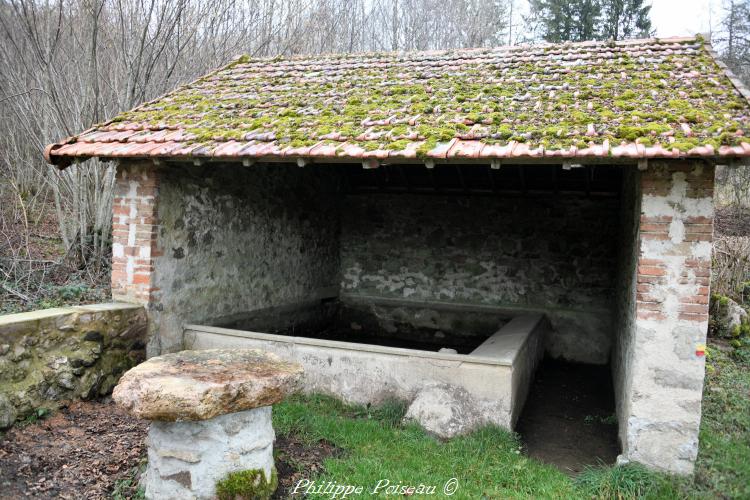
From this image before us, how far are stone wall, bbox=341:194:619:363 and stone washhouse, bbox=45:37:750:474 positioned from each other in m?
0.03

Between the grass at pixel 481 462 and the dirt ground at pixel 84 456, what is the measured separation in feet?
0.76

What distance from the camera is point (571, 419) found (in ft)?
19.0

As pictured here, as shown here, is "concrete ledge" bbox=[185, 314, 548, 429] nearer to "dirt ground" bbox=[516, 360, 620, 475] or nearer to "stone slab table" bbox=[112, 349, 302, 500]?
"dirt ground" bbox=[516, 360, 620, 475]

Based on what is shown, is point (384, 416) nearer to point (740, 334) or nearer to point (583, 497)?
point (583, 497)

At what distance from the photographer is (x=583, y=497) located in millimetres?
3729

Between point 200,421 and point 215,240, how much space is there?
133 inches

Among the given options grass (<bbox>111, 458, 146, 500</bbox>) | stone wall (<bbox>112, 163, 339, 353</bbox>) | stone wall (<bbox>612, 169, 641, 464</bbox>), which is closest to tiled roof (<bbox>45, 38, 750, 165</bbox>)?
stone wall (<bbox>112, 163, 339, 353</bbox>)

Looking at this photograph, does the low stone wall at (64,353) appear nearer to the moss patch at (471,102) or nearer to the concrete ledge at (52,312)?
the concrete ledge at (52,312)

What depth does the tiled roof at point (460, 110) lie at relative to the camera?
4.08 meters

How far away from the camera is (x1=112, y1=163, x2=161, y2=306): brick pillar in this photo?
540 cm

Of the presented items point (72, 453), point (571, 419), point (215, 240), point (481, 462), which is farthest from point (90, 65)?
point (571, 419)

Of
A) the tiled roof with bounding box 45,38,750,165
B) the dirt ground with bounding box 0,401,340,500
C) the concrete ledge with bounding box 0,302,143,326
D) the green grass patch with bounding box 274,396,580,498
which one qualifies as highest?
the tiled roof with bounding box 45,38,750,165

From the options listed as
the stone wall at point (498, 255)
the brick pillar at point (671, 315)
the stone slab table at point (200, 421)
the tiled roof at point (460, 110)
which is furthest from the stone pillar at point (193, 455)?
the stone wall at point (498, 255)

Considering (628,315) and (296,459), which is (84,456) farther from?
(628,315)
